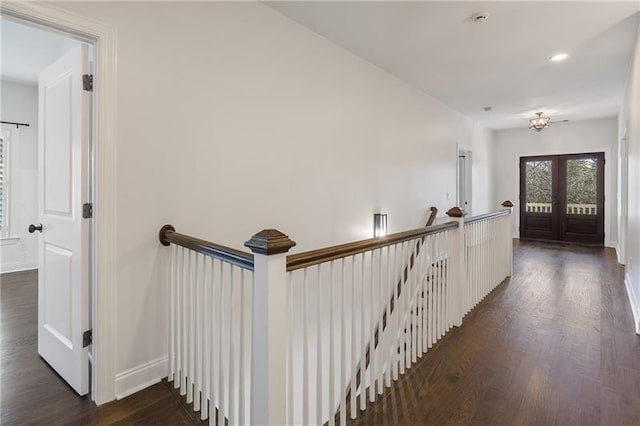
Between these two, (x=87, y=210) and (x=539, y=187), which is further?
(x=539, y=187)

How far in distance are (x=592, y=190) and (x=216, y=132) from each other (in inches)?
328

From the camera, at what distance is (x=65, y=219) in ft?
6.72

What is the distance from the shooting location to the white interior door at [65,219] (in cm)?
190

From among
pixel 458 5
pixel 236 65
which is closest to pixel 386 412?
pixel 236 65

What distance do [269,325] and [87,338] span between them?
1343 millimetres

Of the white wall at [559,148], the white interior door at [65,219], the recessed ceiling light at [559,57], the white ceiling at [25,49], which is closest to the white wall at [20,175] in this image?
the white ceiling at [25,49]

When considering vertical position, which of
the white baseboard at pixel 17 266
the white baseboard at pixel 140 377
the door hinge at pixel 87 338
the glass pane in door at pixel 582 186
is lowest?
the white baseboard at pixel 140 377

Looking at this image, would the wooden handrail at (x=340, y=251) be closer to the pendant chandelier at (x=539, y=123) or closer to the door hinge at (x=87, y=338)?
the door hinge at (x=87, y=338)

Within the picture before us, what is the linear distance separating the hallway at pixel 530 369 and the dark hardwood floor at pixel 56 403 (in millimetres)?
1094

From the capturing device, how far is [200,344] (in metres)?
1.82

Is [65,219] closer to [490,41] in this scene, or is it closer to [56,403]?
[56,403]

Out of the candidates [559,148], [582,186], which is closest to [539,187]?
[582,186]

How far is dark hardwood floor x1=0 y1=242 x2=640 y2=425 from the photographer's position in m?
1.79

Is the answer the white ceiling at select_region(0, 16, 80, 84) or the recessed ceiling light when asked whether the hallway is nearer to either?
the recessed ceiling light
